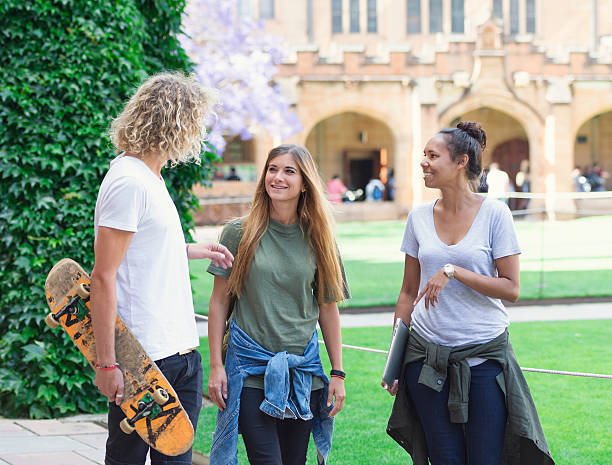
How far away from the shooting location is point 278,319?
315 centimetres

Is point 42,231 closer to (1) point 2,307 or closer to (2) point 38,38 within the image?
(1) point 2,307

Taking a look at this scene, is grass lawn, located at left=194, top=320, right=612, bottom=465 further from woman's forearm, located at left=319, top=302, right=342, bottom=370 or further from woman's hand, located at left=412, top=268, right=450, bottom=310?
woman's hand, located at left=412, top=268, right=450, bottom=310

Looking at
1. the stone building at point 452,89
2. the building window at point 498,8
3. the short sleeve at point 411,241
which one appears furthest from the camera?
the building window at point 498,8

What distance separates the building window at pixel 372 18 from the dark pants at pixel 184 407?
38.9m

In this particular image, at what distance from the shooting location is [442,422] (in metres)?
3.17

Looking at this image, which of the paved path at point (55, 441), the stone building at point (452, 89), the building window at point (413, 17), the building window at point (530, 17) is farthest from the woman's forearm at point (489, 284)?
the building window at point (530, 17)

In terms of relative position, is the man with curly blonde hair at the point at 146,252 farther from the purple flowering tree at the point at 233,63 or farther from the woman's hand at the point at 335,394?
the purple flowering tree at the point at 233,63

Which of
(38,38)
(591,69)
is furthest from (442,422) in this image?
(591,69)

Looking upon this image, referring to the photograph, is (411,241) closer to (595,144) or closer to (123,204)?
(123,204)

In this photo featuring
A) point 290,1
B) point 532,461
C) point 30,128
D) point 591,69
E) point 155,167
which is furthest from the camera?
point 290,1

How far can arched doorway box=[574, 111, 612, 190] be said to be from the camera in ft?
125

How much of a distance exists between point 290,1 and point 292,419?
38839 mm

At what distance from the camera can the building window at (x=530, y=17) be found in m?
40.9

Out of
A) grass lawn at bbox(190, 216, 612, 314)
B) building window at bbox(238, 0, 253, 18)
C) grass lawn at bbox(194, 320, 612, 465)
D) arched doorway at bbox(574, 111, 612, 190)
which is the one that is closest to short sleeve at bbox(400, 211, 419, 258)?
grass lawn at bbox(194, 320, 612, 465)
